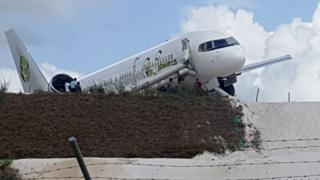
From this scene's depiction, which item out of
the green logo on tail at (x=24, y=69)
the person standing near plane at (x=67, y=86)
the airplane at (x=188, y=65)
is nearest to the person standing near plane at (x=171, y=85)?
the airplane at (x=188, y=65)

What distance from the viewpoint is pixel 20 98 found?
23953 millimetres

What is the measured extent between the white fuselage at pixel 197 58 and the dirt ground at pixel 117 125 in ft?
12.0

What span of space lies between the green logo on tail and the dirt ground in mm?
13351

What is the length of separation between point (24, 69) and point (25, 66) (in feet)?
0.50

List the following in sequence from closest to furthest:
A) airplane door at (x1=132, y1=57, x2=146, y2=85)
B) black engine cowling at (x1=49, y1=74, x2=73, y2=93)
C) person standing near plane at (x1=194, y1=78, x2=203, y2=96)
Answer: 1. person standing near plane at (x1=194, y1=78, x2=203, y2=96)
2. airplane door at (x1=132, y1=57, x2=146, y2=85)
3. black engine cowling at (x1=49, y1=74, x2=73, y2=93)

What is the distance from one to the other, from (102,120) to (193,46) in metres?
7.96

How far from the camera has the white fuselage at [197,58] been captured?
2888 centimetres

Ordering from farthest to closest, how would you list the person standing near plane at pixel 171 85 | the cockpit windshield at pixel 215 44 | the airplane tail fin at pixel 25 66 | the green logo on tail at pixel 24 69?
1. the green logo on tail at pixel 24 69
2. the airplane tail fin at pixel 25 66
3. the cockpit windshield at pixel 215 44
4. the person standing near plane at pixel 171 85

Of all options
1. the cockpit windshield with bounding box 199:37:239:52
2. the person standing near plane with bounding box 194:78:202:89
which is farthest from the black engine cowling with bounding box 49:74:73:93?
the cockpit windshield with bounding box 199:37:239:52

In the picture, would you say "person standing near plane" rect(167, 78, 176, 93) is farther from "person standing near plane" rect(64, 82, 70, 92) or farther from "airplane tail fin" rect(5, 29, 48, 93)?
"airplane tail fin" rect(5, 29, 48, 93)

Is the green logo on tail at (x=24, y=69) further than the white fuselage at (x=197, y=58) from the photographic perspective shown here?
Yes

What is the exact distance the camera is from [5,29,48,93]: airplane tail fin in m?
36.8

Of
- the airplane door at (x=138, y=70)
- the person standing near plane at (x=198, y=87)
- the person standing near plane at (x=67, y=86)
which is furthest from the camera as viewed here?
the person standing near plane at (x=67, y=86)

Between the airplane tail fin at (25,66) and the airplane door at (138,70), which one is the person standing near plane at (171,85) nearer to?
the airplane door at (138,70)
